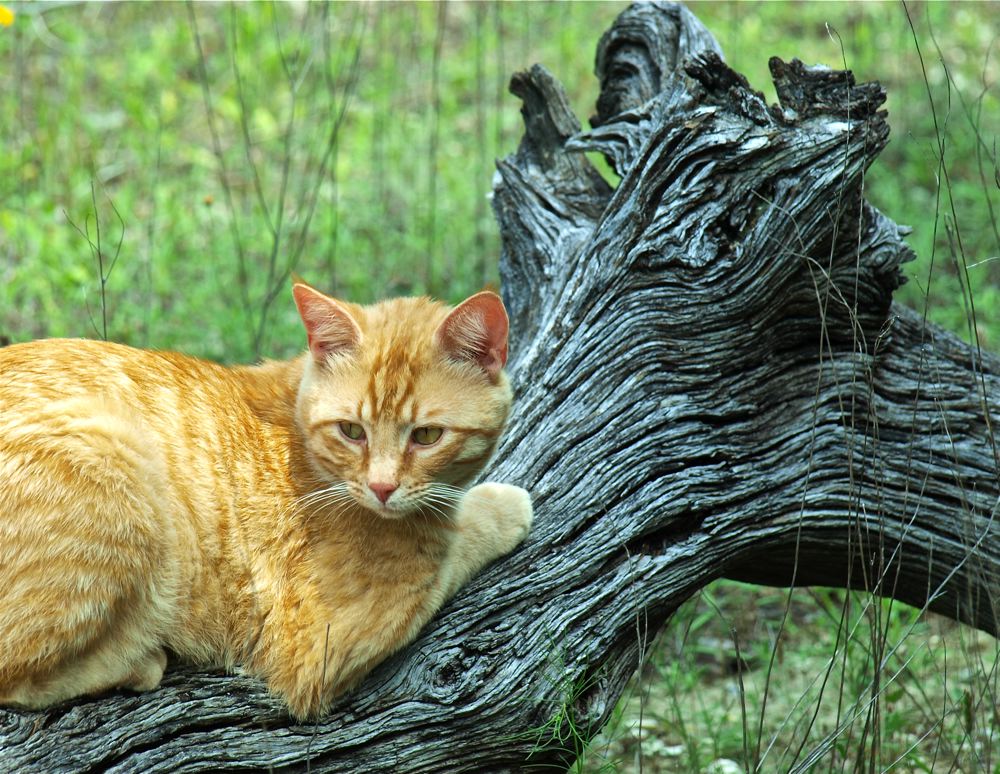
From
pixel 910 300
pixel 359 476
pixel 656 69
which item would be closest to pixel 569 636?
pixel 359 476

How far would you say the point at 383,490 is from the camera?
2.91 m

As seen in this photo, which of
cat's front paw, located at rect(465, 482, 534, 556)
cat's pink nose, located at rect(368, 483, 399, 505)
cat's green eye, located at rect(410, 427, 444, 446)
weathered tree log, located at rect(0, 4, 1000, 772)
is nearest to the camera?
cat's pink nose, located at rect(368, 483, 399, 505)

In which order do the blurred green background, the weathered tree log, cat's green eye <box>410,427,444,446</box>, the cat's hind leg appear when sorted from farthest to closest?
1. the blurred green background
2. the weathered tree log
3. cat's green eye <box>410,427,444,446</box>
4. the cat's hind leg

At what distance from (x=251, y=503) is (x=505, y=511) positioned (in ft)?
2.53

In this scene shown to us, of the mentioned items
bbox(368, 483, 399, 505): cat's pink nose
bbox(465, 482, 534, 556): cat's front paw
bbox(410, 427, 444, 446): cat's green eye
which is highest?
bbox(410, 427, 444, 446): cat's green eye

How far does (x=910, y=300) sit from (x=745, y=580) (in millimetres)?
2966

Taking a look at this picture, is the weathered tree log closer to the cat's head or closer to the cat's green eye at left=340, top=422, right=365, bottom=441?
the cat's head

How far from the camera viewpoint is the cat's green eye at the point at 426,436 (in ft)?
9.99

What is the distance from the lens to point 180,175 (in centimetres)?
725

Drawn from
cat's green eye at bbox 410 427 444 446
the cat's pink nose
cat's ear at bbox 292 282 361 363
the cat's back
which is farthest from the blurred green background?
the cat's pink nose

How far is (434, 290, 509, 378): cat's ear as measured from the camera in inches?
120

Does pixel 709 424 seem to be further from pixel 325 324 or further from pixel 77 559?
pixel 77 559

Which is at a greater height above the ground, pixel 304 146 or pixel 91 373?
pixel 304 146

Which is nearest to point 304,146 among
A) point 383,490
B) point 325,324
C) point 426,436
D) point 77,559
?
point 325,324
